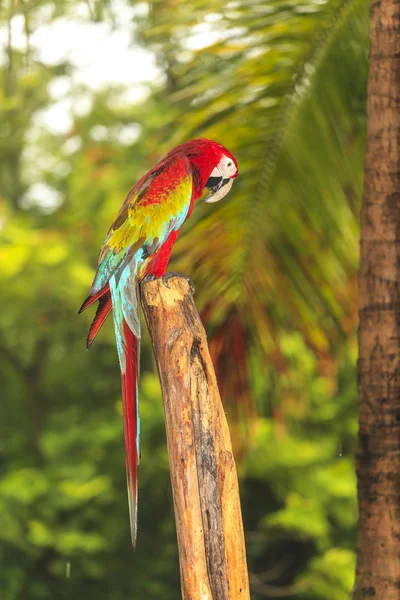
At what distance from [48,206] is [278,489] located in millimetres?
3106

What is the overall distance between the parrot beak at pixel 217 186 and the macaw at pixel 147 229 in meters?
0.03

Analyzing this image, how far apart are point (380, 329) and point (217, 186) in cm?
58

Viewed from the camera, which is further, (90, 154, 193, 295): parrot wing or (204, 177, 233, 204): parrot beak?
(204, 177, 233, 204): parrot beak

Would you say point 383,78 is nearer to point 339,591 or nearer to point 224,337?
point 224,337

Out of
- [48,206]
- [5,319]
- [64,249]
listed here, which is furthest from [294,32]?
[48,206]

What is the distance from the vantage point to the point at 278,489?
573cm

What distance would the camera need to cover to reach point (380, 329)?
6.10ft

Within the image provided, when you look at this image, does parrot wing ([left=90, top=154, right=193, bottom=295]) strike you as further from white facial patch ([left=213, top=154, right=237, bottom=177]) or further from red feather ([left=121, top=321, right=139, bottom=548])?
red feather ([left=121, top=321, right=139, bottom=548])

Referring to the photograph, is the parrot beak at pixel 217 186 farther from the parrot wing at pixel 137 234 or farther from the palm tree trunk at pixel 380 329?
the palm tree trunk at pixel 380 329

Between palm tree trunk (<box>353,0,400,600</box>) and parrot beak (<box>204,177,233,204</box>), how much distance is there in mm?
475

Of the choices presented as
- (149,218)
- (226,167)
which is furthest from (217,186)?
(149,218)

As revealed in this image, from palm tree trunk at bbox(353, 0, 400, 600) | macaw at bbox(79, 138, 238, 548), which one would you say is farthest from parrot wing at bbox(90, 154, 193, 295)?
palm tree trunk at bbox(353, 0, 400, 600)

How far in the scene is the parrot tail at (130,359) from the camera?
1.31 meters

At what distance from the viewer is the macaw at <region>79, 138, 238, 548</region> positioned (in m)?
1.42
